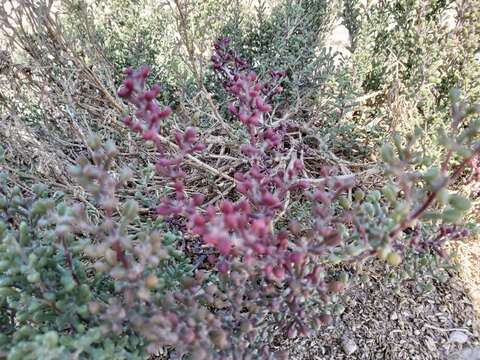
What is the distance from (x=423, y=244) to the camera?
109cm

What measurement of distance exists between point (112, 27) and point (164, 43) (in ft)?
1.23

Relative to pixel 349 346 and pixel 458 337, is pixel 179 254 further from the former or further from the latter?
pixel 458 337

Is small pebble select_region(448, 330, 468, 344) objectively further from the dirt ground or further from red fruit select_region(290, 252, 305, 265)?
red fruit select_region(290, 252, 305, 265)

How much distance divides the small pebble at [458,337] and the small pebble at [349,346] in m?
0.34

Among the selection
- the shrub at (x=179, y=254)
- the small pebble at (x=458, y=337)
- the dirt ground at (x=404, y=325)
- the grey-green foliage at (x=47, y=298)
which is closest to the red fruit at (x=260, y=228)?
the shrub at (x=179, y=254)

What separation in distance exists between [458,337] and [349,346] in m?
0.40

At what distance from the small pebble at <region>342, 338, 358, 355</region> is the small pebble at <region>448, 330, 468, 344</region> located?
34 cm

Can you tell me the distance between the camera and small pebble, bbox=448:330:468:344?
151 cm

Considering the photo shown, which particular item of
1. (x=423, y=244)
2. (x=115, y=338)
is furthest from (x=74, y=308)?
(x=423, y=244)

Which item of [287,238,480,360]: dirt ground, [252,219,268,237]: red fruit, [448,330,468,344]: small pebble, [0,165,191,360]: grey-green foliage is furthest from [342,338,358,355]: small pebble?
[252,219,268,237]: red fruit

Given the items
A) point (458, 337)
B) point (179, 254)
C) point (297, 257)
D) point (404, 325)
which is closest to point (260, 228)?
point (297, 257)

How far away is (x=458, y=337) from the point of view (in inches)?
59.9

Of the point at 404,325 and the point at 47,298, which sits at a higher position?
the point at 47,298

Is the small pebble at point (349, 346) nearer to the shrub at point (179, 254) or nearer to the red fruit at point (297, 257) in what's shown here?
the shrub at point (179, 254)
